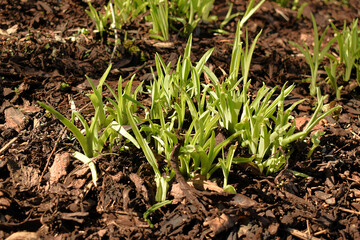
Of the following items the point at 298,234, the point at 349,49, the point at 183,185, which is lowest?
the point at 298,234

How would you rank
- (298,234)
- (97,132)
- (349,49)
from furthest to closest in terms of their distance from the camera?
(349,49) < (97,132) < (298,234)

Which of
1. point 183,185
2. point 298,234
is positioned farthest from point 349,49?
point 183,185

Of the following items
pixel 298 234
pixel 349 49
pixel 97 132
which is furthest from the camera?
pixel 349 49

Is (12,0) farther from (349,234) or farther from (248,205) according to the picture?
(349,234)

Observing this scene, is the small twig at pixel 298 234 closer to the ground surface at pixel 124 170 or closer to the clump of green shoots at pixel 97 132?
the ground surface at pixel 124 170

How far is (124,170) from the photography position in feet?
6.09

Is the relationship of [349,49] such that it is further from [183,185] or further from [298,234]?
[183,185]

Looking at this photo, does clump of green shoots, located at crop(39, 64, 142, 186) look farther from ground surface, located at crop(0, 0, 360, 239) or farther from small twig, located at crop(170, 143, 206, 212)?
small twig, located at crop(170, 143, 206, 212)

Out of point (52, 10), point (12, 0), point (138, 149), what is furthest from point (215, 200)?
point (12, 0)

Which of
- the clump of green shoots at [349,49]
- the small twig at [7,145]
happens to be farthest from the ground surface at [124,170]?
the clump of green shoots at [349,49]

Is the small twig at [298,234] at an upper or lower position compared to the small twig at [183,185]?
lower

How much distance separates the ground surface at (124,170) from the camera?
1.64 m

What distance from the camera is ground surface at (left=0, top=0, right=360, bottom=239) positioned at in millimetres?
1641

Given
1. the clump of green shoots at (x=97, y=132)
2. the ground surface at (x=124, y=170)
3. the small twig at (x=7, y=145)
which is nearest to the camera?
the ground surface at (x=124, y=170)
